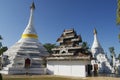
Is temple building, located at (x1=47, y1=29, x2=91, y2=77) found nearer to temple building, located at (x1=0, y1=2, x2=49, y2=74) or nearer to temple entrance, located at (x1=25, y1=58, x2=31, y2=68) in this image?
temple building, located at (x1=0, y1=2, x2=49, y2=74)

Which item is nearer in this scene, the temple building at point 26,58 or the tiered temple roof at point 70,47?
the tiered temple roof at point 70,47

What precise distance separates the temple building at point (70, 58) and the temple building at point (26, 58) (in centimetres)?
239

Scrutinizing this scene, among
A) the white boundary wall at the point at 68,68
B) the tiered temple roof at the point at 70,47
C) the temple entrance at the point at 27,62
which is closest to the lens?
the white boundary wall at the point at 68,68

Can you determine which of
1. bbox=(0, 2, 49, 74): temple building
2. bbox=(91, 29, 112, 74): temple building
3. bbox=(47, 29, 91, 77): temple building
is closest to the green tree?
bbox=(91, 29, 112, 74): temple building

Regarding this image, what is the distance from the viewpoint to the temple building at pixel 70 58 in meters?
25.9

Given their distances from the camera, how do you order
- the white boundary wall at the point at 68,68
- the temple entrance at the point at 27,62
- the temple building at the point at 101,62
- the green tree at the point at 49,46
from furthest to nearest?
the green tree at the point at 49,46
the temple building at the point at 101,62
the temple entrance at the point at 27,62
the white boundary wall at the point at 68,68

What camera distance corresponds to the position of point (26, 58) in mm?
29703

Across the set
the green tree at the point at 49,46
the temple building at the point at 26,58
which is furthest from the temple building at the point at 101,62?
the green tree at the point at 49,46

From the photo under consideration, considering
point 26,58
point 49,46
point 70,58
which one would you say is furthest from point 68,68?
point 49,46

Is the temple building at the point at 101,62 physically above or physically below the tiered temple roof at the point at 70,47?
below

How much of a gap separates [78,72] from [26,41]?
1432 cm

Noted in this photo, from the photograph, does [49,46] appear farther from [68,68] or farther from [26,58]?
[68,68]

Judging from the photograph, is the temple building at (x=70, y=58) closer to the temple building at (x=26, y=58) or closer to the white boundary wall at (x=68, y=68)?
the white boundary wall at (x=68, y=68)

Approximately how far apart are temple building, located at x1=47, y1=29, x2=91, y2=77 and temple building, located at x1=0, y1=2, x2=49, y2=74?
7.83 ft
